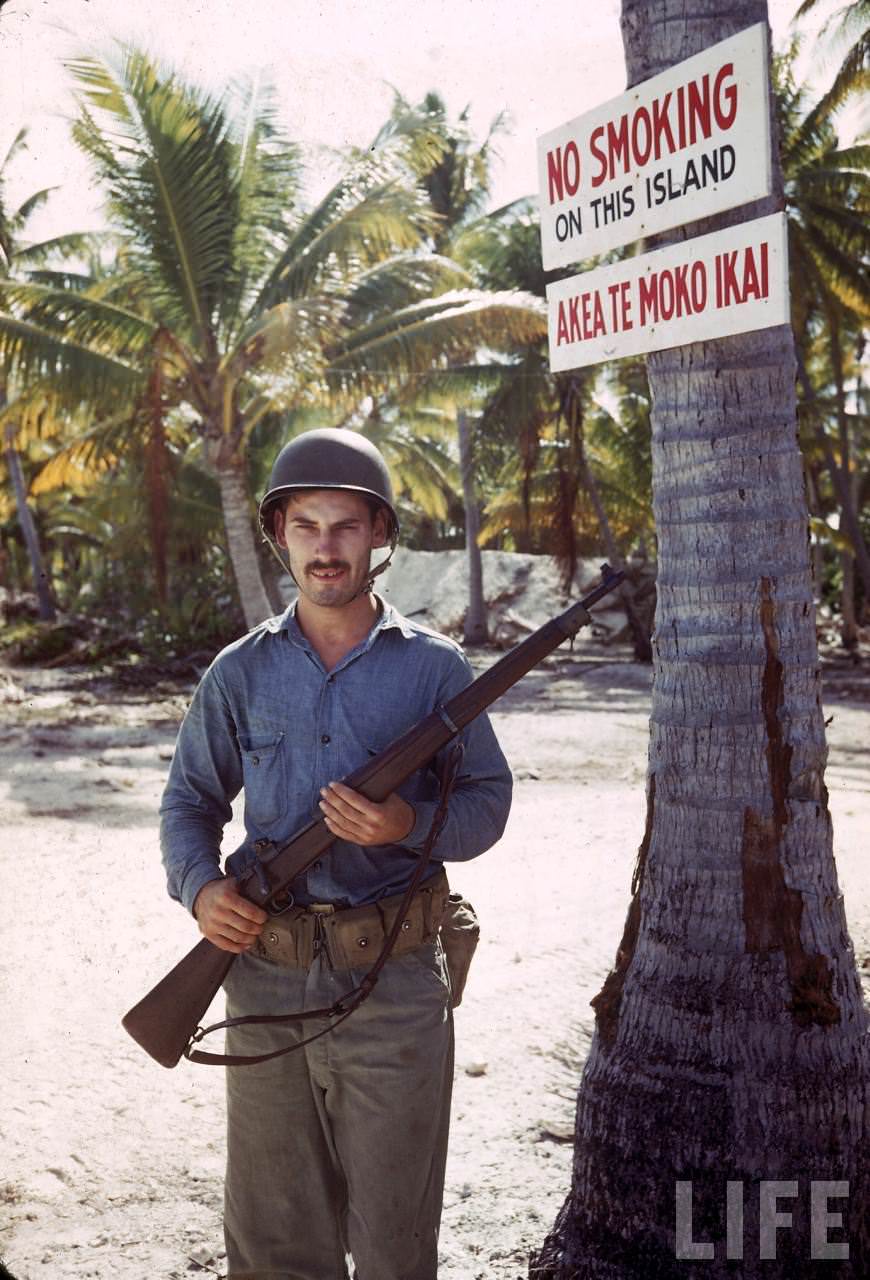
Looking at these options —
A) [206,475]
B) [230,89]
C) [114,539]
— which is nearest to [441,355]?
[230,89]

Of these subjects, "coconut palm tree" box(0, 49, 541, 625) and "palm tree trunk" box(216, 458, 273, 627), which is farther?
"palm tree trunk" box(216, 458, 273, 627)

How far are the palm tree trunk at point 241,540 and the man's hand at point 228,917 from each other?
11855mm

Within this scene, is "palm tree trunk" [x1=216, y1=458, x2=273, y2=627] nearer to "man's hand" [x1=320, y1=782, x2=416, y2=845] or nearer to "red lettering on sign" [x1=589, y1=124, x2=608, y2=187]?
"red lettering on sign" [x1=589, y1=124, x2=608, y2=187]

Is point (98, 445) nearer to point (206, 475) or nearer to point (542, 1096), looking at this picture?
point (206, 475)

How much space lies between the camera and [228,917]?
7.18 feet

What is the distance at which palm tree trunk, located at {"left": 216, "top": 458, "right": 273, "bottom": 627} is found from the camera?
14.0 m

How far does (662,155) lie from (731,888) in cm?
150

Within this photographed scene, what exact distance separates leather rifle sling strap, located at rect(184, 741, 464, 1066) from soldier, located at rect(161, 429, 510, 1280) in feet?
0.10

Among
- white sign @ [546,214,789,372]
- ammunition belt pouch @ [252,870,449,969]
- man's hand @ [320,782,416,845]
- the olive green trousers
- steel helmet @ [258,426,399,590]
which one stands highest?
white sign @ [546,214,789,372]

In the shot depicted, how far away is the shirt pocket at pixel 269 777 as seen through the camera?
232cm

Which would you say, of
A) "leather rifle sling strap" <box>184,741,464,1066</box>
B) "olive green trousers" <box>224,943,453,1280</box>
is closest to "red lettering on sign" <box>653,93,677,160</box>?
"leather rifle sling strap" <box>184,741,464,1066</box>

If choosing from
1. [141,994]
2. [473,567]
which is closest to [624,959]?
[141,994]

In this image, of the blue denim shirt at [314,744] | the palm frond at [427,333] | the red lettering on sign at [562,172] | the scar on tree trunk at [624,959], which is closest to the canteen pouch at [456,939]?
the blue denim shirt at [314,744]

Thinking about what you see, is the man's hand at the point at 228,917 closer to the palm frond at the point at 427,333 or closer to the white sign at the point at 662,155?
the white sign at the point at 662,155
